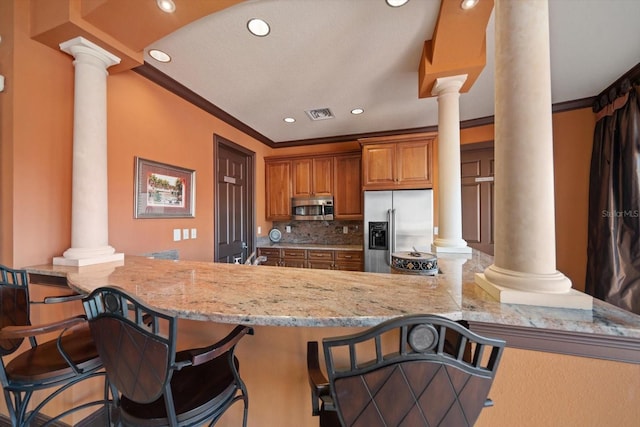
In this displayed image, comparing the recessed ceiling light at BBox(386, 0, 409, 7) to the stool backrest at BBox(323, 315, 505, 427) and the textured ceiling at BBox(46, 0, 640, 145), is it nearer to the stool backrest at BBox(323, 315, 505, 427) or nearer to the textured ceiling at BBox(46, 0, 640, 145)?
the textured ceiling at BBox(46, 0, 640, 145)

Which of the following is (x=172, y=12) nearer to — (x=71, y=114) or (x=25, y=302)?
(x=71, y=114)

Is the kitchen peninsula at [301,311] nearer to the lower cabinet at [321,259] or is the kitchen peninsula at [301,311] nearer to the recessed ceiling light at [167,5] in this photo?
the recessed ceiling light at [167,5]

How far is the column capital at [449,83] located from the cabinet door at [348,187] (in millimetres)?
1873

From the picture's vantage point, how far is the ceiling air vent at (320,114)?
10.3 feet

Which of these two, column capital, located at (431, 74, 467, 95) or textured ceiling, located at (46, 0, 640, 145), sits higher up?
textured ceiling, located at (46, 0, 640, 145)

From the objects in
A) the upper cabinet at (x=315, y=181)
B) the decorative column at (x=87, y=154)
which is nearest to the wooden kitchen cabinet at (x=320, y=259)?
the upper cabinet at (x=315, y=181)

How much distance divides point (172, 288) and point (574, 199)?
4270mm

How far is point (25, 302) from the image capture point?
48.4 inches

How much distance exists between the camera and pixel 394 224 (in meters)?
3.28

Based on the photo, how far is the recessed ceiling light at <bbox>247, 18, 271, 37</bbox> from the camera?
1.69 m

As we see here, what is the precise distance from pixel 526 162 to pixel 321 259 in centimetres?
307

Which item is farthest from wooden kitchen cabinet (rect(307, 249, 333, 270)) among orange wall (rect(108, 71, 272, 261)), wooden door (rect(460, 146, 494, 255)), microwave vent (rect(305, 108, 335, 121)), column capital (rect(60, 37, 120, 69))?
column capital (rect(60, 37, 120, 69))

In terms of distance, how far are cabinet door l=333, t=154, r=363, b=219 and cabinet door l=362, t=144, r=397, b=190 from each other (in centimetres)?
37

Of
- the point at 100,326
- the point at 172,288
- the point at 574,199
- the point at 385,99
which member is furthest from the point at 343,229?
the point at 100,326
